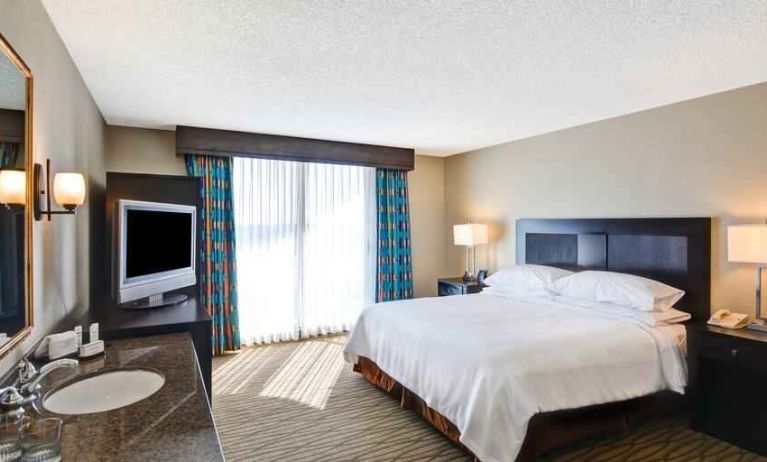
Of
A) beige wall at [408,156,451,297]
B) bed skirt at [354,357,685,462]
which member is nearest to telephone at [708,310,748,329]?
bed skirt at [354,357,685,462]

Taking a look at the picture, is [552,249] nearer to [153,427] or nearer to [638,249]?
[638,249]

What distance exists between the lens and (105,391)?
162 cm

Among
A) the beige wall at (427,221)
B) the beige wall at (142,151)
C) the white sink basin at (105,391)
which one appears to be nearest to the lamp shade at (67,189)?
the white sink basin at (105,391)

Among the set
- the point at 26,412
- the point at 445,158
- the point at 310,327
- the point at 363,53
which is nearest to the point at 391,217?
the point at 445,158

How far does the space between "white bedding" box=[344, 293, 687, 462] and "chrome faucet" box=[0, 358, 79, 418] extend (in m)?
1.88

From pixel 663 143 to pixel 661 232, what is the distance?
75 cm

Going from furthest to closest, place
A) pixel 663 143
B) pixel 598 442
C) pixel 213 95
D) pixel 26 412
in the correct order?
pixel 663 143 → pixel 213 95 → pixel 598 442 → pixel 26 412

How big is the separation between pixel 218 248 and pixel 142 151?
4.10 ft

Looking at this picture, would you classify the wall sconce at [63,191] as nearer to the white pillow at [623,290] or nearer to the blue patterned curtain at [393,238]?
the white pillow at [623,290]

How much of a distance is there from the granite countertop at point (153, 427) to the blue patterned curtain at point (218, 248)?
280 cm

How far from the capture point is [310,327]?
16.9 ft

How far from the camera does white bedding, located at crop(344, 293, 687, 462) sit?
7.30 feet

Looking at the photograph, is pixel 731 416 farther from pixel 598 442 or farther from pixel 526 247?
pixel 526 247

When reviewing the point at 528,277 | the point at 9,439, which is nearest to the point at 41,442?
the point at 9,439
